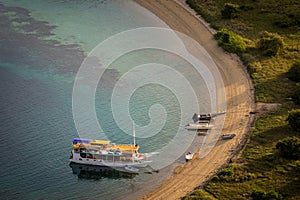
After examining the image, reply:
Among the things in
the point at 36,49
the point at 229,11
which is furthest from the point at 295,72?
the point at 36,49

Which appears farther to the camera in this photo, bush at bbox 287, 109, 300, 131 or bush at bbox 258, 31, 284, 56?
bush at bbox 258, 31, 284, 56

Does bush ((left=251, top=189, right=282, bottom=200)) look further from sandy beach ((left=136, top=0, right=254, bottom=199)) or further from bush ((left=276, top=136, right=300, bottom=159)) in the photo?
bush ((left=276, top=136, right=300, bottom=159))

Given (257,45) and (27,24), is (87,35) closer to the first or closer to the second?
(27,24)

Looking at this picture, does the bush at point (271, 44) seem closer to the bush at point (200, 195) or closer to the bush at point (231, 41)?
the bush at point (231, 41)

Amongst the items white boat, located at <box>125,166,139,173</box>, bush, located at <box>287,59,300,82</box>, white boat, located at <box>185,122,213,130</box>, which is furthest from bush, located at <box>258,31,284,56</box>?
white boat, located at <box>125,166,139,173</box>

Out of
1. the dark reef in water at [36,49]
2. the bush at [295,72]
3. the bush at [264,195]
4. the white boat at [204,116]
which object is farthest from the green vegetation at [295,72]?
the bush at [264,195]
